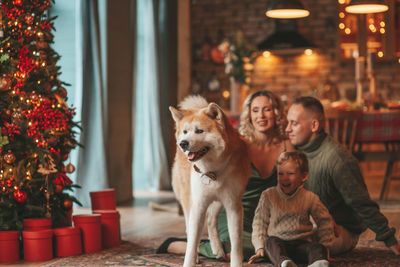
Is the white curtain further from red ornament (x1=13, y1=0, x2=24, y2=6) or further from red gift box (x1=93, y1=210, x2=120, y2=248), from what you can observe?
red ornament (x1=13, y1=0, x2=24, y2=6)

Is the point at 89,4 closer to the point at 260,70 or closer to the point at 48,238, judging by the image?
the point at 48,238

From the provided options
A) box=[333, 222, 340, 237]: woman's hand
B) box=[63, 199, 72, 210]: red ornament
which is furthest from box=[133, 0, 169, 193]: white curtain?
box=[333, 222, 340, 237]: woman's hand

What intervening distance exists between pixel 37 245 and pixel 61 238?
0.14m

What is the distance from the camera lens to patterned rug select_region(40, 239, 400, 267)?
298 cm

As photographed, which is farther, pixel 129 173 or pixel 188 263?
pixel 129 173

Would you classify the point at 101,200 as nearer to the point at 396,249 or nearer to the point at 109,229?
the point at 109,229

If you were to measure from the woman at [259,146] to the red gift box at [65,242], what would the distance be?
0.49 meters

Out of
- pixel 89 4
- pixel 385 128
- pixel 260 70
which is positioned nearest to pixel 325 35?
pixel 260 70

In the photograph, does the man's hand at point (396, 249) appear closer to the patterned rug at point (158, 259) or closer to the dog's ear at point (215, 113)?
the patterned rug at point (158, 259)

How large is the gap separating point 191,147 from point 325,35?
6528 millimetres

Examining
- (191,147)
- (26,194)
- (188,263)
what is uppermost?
(191,147)

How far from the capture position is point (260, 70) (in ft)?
28.3

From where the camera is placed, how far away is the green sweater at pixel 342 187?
2.92 m

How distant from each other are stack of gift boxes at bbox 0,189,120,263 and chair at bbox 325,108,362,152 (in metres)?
2.20
